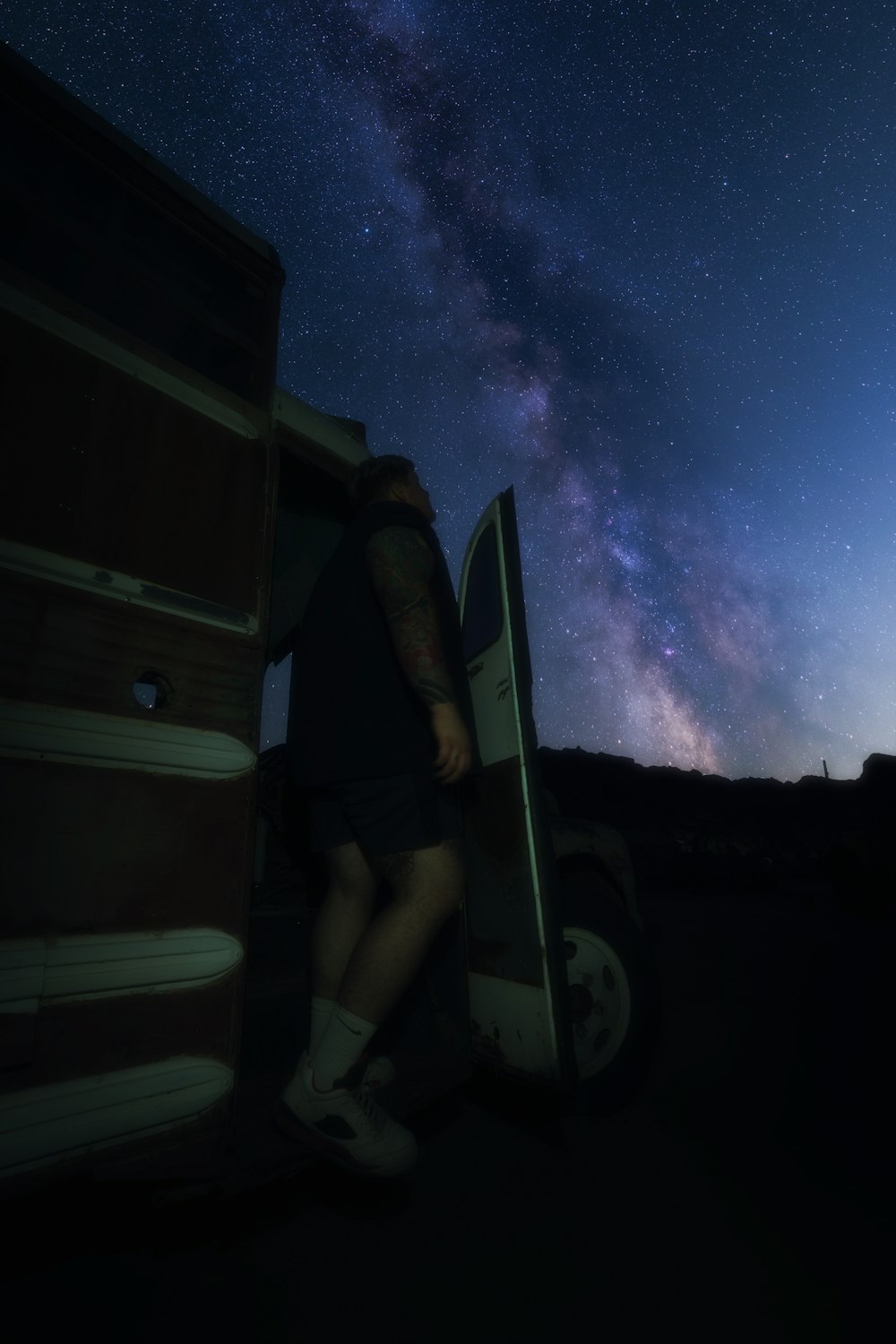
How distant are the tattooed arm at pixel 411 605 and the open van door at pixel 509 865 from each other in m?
0.45

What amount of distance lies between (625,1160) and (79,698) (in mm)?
2212

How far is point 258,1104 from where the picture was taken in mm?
1928

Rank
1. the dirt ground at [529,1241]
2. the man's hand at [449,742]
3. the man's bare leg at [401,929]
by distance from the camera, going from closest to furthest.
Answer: the dirt ground at [529,1241] → the man's bare leg at [401,929] → the man's hand at [449,742]

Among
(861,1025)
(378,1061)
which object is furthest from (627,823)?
(378,1061)

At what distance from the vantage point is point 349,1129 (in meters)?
1.61

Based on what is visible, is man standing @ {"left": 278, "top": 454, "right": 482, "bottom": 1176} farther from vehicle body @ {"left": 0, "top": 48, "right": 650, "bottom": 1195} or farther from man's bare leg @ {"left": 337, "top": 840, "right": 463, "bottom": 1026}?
vehicle body @ {"left": 0, "top": 48, "right": 650, "bottom": 1195}

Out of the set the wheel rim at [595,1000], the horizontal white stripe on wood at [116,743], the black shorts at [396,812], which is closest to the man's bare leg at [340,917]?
the black shorts at [396,812]

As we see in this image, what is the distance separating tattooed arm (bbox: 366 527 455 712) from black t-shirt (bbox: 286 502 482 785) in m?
0.06

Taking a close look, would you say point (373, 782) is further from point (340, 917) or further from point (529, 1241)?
point (529, 1241)

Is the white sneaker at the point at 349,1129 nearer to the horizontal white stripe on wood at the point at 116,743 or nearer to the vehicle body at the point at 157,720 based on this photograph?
the vehicle body at the point at 157,720

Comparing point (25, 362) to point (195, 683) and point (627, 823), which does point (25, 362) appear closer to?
point (195, 683)

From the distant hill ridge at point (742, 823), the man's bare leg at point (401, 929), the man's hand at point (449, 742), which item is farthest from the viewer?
the distant hill ridge at point (742, 823)

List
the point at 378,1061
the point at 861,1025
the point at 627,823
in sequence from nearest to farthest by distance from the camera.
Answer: the point at 378,1061 → the point at 861,1025 → the point at 627,823

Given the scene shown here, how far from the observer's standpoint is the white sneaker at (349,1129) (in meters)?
1.58
